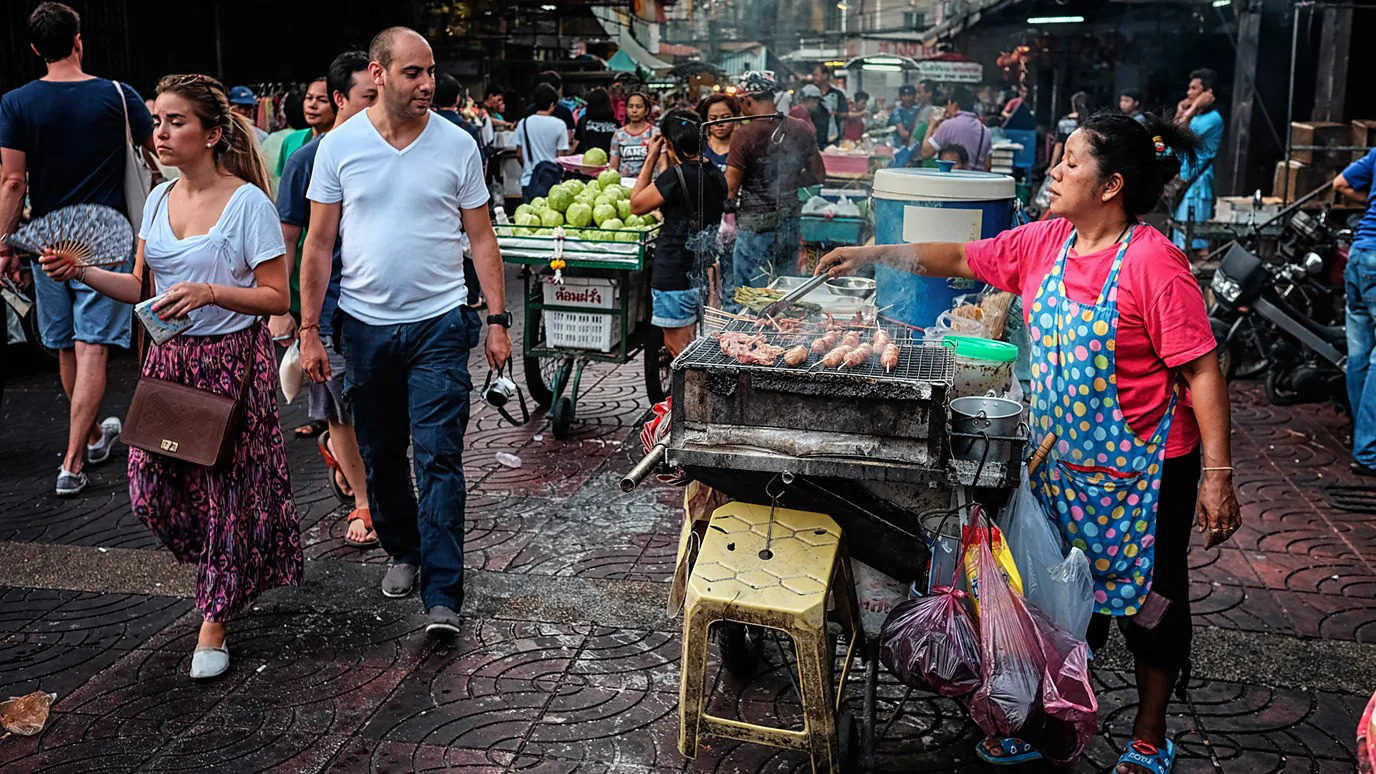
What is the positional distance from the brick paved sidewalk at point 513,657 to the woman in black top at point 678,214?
1187 millimetres

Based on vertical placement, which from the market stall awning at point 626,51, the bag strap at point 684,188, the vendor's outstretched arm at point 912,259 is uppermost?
the market stall awning at point 626,51

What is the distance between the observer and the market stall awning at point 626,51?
27078 mm

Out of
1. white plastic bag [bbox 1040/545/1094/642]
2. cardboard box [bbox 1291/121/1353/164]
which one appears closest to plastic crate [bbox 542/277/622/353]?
white plastic bag [bbox 1040/545/1094/642]

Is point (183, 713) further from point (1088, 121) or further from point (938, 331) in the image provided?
point (1088, 121)

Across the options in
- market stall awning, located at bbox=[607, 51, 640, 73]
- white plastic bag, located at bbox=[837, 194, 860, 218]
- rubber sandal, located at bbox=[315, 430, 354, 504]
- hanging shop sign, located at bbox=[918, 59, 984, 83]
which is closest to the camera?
rubber sandal, located at bbox=[315, 430, 354, 504]

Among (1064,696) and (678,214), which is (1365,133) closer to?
(678,214)

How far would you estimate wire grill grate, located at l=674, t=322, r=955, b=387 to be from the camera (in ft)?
10.7

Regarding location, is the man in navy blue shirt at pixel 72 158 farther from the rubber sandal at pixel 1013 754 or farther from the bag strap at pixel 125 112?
the rubber sandal at pixel 1013 754

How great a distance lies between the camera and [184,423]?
4.07 metres

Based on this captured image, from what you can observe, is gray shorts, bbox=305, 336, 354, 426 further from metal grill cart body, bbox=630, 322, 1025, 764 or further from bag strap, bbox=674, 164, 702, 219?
metal grill cart body, bbox=630, 322, 1025, 764

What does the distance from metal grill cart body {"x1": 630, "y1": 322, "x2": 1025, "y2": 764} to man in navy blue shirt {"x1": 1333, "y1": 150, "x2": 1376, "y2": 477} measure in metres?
4.00

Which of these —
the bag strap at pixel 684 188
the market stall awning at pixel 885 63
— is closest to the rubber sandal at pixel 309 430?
the bag strap at pixel 684 188

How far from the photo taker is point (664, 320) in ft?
22.6

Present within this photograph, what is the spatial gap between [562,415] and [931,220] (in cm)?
298
